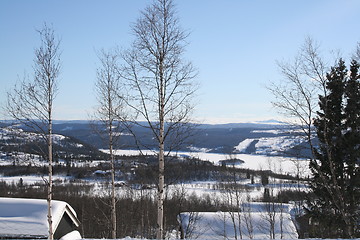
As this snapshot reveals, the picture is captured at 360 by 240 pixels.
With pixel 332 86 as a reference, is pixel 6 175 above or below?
below

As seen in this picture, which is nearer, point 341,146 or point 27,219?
point 341,146

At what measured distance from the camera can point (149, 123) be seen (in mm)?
9703

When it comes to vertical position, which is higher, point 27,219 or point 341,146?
point 341,146

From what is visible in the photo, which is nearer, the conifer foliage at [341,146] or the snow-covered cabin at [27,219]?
the conifer foliage at [341,146]

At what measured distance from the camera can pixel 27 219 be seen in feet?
60.1

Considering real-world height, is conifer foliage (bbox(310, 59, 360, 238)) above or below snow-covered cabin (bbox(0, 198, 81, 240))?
above

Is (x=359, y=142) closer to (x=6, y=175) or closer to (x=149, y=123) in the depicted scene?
(x=149, y=123)

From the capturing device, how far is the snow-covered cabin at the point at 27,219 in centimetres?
1731

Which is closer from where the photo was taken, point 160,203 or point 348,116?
point 160,203

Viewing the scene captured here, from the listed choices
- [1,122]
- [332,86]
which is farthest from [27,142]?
[332,86]

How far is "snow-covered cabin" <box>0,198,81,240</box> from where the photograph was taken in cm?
1731

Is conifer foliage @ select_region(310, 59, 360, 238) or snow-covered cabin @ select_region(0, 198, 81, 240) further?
snow-covered cabin @ select_region(0, 198, 81, 240)

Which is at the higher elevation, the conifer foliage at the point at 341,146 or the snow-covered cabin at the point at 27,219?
the conifer foliage at the point at 341,146

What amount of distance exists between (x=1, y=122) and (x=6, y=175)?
349 feet
